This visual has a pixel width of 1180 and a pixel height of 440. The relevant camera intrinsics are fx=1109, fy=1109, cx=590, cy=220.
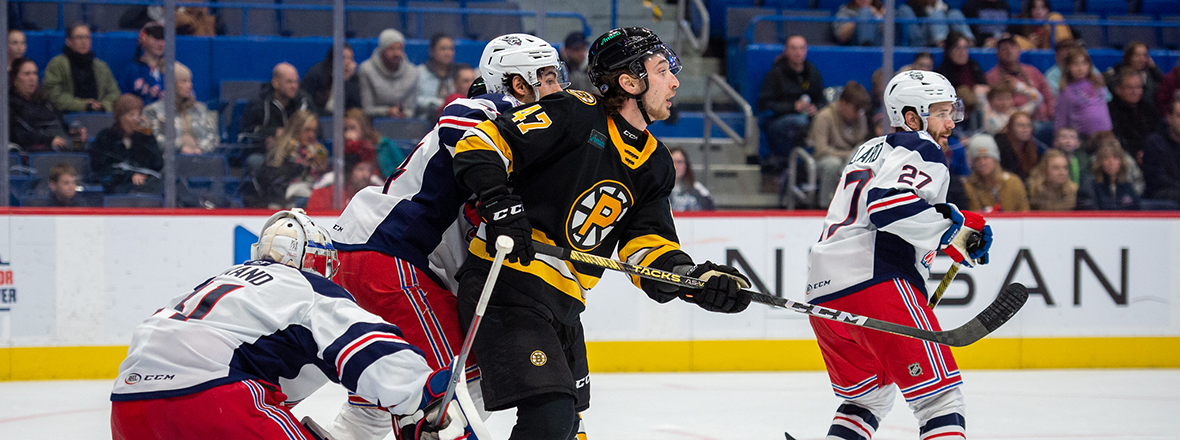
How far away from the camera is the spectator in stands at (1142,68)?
6430 millimetres

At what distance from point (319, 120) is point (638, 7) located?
276cm

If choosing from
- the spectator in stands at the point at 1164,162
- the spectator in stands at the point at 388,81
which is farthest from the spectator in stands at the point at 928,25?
the spectator in stands at the point at 388,81

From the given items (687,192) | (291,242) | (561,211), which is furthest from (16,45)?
(561,211)

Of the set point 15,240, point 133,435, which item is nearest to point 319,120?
point 15,240

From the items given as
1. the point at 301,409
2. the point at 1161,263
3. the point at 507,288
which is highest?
the point at 507,288

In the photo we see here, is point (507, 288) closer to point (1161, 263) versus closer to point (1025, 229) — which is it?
point (1025, 229)

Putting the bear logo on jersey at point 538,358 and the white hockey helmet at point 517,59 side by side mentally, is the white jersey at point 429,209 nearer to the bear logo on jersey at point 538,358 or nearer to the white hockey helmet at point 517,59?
the white hockey helmet at point 517,59

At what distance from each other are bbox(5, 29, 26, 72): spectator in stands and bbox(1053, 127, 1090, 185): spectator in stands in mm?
5420

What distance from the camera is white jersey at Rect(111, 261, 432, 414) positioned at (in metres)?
2.04

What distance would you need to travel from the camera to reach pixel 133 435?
6.73 feet

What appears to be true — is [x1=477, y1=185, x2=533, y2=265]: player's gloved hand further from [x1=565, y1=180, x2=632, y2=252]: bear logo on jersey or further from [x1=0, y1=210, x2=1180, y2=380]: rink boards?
[x1=0, y1=210, x2=1180, y2=380]: rink boards

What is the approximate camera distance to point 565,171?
245 cm

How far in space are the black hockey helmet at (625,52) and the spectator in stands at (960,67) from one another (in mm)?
4321

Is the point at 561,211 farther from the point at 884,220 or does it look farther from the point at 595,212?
the point at 884,220
